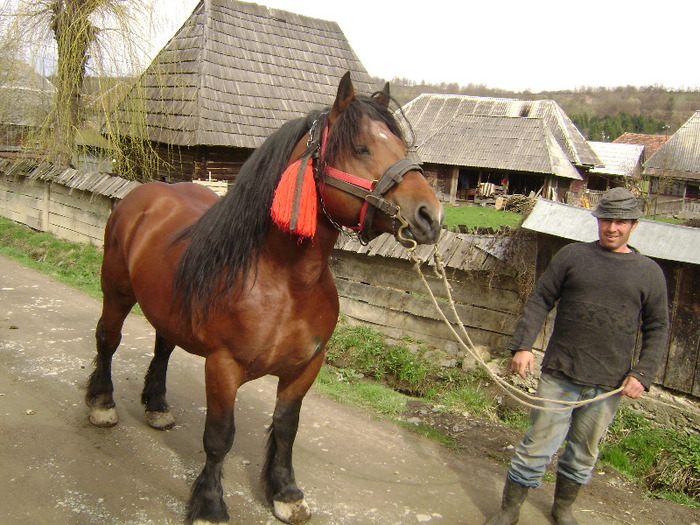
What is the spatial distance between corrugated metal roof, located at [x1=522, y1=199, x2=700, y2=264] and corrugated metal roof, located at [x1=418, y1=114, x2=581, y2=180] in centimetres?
2321

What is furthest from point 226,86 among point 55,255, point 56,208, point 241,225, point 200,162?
point 241,225

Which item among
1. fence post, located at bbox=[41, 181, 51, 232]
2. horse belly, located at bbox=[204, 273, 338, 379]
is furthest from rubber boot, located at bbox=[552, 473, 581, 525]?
fence post, located at bbox=[41, 181, 51, 232]

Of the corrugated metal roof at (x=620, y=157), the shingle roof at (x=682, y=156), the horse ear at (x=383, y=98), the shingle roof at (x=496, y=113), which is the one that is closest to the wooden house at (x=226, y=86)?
the horse ear at (x=383, y=98)

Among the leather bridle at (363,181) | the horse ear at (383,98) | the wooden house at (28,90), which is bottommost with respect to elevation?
the leather bridle at (363,181)

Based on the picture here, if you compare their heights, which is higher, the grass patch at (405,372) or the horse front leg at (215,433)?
the horse front leg at (215,433)

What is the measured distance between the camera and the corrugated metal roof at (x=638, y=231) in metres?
3.73

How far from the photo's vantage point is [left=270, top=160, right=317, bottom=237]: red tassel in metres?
2.24

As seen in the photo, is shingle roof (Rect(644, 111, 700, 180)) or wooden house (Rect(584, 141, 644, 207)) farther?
wooden house (Rect(584, 141, 644, 207))

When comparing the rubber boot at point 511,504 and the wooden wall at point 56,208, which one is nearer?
the rubber boot at point 511,504

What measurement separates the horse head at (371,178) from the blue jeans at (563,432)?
1405 mm

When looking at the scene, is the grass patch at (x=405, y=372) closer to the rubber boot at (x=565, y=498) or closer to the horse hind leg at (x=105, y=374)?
the rubber boot at (x=565, y=498)

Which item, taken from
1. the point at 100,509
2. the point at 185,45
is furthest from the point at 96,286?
the point at 185,45

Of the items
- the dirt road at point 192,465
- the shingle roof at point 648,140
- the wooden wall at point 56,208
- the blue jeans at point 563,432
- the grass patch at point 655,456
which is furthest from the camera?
the shingle roof at point 648,140

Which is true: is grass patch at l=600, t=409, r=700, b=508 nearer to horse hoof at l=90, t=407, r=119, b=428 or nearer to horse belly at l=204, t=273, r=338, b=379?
horse belly at l=204, t=273, r=338, b=379
